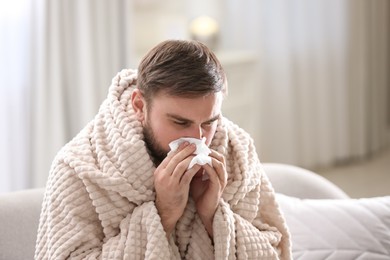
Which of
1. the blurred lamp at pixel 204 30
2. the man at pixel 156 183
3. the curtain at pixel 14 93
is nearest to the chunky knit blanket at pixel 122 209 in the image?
the man at pixel 156 183

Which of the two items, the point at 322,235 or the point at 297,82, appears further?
the point at 297,82

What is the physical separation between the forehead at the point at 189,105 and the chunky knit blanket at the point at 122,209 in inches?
4.4

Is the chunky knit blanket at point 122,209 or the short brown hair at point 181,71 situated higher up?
the short brown hair at point 181,71

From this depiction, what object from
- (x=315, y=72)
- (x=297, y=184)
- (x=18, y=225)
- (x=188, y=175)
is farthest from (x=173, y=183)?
(x=315, y=72)

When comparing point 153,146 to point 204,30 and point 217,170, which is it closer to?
point 217,170

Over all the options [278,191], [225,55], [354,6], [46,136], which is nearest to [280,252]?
[278,191]

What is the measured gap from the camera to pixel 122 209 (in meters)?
1.55

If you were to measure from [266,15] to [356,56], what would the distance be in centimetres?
85

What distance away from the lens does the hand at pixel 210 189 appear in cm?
153

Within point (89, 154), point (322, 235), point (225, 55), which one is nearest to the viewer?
point (89, 154)

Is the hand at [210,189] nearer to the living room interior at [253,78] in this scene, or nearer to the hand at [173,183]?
the hand at [173,183]

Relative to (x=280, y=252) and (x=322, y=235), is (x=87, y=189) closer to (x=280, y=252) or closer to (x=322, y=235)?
(x=280, y=252)

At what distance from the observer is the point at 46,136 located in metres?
2.92

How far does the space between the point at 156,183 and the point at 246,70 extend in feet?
8.54
